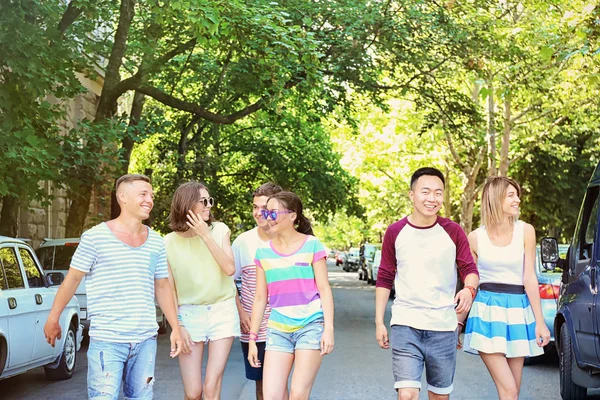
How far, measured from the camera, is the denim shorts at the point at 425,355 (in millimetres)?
5883

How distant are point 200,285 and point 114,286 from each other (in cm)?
87

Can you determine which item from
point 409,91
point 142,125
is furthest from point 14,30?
point 409,91

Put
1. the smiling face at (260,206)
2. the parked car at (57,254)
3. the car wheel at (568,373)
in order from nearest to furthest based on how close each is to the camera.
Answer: the smiling face at (260,206) → the car wheel at (568,373) → the parked car at (57,254)

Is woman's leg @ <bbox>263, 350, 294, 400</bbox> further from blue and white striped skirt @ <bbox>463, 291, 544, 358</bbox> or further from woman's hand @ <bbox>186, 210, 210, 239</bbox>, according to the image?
blue and white striped skirt @ <bbox>463, 291, 544, 358</bbox>

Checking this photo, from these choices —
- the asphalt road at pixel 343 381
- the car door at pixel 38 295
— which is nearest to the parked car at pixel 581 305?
the asphalt road at pixel 343 381

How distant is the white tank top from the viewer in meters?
6.42

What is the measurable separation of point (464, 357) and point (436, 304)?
861 cm

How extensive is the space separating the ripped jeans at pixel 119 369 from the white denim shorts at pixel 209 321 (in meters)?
0.53

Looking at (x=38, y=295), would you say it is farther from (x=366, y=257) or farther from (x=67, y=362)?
(x=366, y=257)

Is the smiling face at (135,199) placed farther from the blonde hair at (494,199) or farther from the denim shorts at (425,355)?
the blonde hair at (494,199)

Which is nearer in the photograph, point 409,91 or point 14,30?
point 14,30

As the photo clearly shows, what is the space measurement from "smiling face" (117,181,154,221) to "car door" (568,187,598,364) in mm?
3994

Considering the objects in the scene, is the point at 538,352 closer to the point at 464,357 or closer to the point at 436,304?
the point at 436,304

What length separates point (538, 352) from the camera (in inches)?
252
